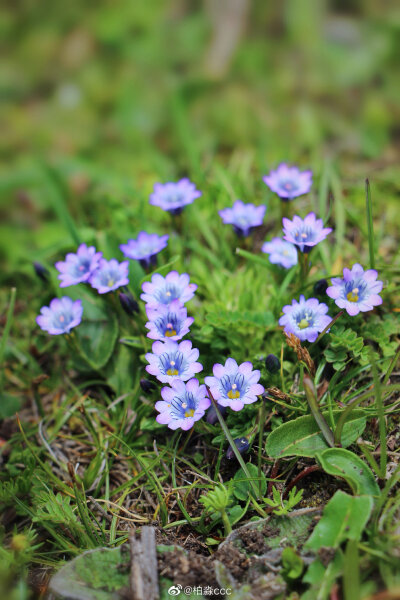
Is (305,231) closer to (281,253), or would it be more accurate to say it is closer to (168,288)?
(281,253)

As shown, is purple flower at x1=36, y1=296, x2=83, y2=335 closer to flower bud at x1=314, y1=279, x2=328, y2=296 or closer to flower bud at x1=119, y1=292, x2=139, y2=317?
flower bud at x1=119, y1=292, x2=139, y2=317

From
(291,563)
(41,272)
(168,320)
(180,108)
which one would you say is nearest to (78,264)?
(41,272)

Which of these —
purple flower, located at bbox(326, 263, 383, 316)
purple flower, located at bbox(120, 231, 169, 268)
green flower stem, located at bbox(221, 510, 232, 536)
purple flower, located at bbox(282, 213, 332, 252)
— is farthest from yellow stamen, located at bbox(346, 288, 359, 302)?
green flower stem, located at bbox(221, 510, 232, 536)

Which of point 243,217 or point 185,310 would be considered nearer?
point 185,310

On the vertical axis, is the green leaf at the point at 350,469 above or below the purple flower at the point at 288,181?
below

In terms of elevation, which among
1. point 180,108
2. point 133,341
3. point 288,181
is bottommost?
point 133,341

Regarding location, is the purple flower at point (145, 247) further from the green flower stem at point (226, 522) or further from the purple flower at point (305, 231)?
the green flower stem at point (226, 522)

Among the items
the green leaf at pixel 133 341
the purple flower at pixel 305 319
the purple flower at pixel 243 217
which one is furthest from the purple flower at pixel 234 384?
the purple flower at pixel 243 217
